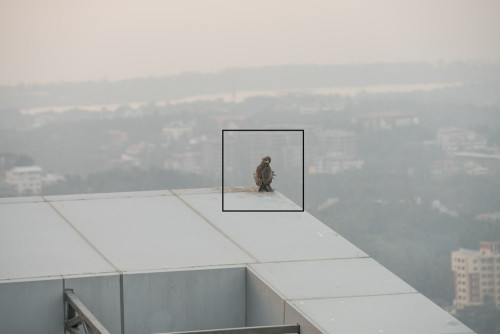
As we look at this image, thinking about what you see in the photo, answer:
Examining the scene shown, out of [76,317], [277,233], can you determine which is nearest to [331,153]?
[277,233]

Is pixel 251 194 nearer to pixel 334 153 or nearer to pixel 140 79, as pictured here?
pixel 334 153

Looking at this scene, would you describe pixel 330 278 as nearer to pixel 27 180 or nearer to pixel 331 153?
pixel 27 180

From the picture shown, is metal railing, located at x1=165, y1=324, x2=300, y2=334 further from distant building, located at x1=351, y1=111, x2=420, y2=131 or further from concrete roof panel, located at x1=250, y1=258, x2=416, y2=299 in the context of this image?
distant building, located at x1=351, y1=111, x2=420, y2=131

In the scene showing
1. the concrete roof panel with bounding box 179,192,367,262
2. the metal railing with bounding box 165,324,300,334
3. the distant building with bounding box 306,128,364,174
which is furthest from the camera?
the distant building with bounding box 306,128,364,174

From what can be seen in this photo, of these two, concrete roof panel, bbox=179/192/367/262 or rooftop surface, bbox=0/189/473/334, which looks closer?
rooftop surface, bbox=0/189/473/334

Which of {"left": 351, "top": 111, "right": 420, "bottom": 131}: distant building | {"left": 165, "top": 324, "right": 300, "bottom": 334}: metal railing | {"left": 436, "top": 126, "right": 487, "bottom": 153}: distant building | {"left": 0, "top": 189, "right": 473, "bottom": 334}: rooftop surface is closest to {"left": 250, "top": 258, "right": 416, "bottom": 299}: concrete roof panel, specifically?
{"left": 0, "top": 189, "right": 473, "bottom": 334}: rooftop surface

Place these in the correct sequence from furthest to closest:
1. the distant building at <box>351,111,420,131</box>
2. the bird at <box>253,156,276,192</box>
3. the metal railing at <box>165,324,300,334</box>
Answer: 1. the distant building at <box>351,111,420,131</box>
2. the bird at <box>253,156,276,192</box>
3. the metal railing at <box>165,324,300,334</box>
